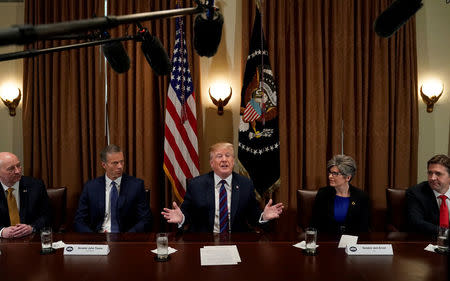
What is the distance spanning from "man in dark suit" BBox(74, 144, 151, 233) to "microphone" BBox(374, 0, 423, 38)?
7.97 feet

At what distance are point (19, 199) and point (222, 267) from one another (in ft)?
7.57

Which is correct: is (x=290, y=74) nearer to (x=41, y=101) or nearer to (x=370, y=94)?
(x=370, y=94)

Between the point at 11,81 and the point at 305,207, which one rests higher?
the point at 11,81

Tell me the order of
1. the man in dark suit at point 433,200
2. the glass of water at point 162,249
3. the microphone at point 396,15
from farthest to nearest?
the man in dark suit at point 433,200
the glass of water at point 162,249
the microphone at point 396,15

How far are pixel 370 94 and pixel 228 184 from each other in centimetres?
220

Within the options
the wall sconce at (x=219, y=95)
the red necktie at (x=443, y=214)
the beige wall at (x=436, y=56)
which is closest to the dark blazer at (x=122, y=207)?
the wall sconce at (x=219, y=95)

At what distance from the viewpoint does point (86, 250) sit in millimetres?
1956

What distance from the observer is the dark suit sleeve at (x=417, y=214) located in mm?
2674

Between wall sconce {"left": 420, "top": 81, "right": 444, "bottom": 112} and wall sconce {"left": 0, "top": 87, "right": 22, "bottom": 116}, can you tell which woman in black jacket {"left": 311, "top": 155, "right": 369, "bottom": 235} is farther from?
wall sconce {"left": 0, "top": 87, "right": 22, "bottom": 116}

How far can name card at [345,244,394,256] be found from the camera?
194 cm

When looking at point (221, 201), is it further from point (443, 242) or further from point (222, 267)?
point (443, 242)

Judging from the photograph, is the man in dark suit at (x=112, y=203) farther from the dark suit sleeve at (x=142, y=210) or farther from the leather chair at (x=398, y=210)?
the leather chair at (x=398, y=210)

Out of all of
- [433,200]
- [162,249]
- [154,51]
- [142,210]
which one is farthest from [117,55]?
[433,200]

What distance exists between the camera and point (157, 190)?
13.0ft
